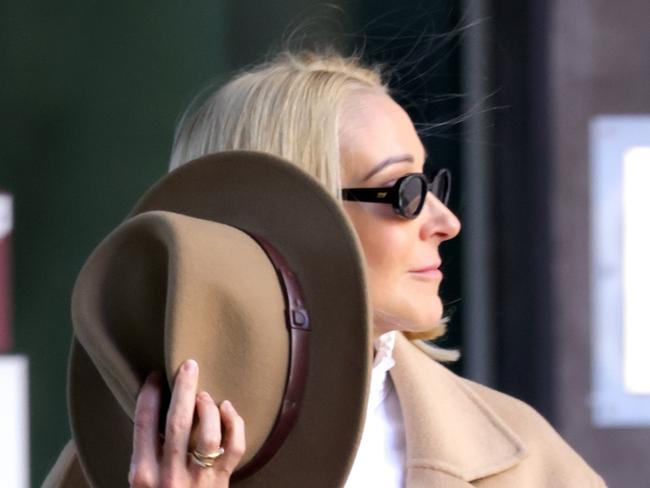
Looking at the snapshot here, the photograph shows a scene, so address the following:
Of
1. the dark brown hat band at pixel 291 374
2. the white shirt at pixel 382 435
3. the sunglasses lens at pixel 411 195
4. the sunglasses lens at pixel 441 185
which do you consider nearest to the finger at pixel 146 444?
the dark brown hat band at pixel 291 374

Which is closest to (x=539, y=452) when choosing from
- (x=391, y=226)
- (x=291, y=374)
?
(x=391, y=226)

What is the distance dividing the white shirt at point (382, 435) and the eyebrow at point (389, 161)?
29 centimetres

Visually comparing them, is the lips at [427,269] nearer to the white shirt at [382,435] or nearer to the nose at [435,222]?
the nose at [435,222]

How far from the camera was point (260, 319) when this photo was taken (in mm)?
1960

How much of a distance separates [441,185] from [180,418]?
0.84 meters

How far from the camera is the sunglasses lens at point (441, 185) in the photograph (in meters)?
2.46

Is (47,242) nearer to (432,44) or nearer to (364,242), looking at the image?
(432,44)

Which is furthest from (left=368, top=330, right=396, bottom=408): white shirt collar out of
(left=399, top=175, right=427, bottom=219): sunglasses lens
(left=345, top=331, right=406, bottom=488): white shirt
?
(left=399, top=175, right=427, bottom=219): sunglasses lens

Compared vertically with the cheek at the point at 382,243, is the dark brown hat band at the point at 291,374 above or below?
below

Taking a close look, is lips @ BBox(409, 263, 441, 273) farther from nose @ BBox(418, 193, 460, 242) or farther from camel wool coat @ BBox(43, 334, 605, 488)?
camel wool coat @ BBox(43, 334, 605, 488)

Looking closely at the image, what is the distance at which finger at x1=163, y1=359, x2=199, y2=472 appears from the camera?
184 cm

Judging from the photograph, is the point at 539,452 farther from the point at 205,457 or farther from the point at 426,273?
the point at 205,457

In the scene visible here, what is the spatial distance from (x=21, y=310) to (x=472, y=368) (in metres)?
1.19

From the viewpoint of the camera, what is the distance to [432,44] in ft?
12.5
